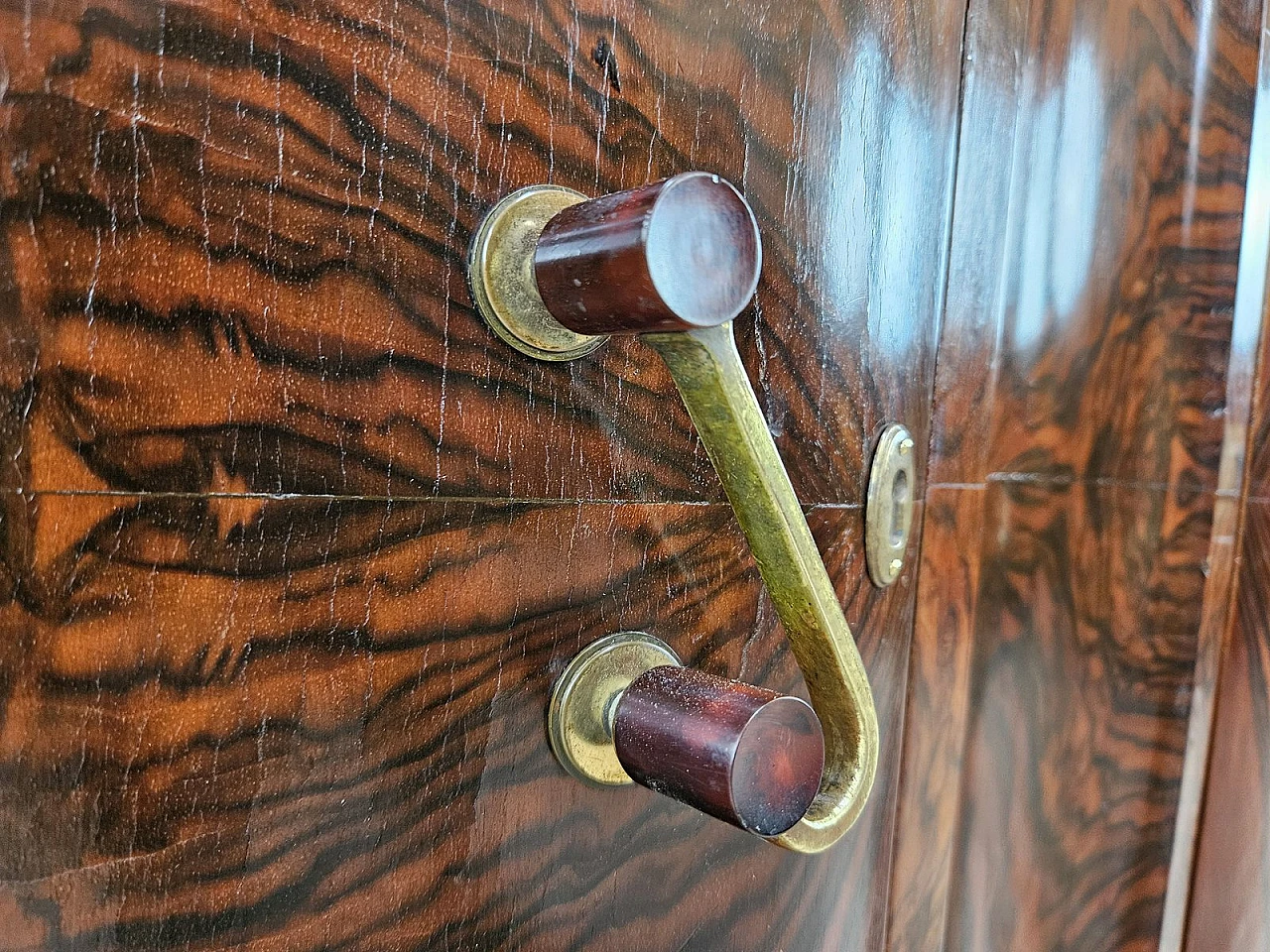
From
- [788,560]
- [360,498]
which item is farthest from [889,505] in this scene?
[360,498]

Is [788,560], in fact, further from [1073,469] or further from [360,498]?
[1073,469]

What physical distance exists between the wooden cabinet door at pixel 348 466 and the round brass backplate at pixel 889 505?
2.7 inches

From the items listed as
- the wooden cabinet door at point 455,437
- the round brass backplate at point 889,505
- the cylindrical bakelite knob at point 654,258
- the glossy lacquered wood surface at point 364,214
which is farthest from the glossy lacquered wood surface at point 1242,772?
the cylindrical bakelite knob at point 654,258

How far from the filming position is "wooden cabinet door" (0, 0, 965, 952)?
0.22m

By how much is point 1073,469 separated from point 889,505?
22cm

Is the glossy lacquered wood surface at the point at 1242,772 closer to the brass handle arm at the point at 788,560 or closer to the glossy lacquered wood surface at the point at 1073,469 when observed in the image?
the glossy lacquered wood surface at the point at 1073,469

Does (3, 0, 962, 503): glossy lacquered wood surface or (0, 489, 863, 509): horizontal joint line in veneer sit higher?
(3, 0, 962, 503): glossy lacquered wood surface

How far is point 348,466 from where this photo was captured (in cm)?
26

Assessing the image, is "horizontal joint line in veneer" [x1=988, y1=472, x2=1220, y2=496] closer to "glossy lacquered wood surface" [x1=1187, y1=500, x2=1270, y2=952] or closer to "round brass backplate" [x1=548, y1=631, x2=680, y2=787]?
"glossy lacquered wood surface" [x1=1187, y1=500, x2=1270, y2=952]

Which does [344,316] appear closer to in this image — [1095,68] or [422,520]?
[422,520]

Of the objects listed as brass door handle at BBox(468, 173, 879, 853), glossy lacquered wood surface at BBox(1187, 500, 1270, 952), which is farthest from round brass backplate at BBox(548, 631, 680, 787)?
glossy lacquered wood surface at BBox(1187, 500, 1270, 952)

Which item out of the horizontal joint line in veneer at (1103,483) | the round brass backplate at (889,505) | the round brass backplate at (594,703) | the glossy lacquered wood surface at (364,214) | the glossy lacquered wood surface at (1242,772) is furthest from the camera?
Result: the glossy lacquered wood surface at (1242,772)

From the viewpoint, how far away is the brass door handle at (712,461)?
10.0 inches

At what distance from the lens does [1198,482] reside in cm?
Result: 66
